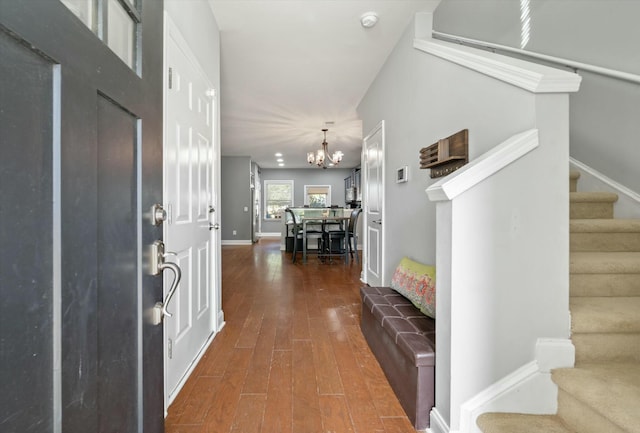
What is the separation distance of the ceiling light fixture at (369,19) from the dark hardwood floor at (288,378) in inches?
102

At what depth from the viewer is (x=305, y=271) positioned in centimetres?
481

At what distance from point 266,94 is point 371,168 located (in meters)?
1.82

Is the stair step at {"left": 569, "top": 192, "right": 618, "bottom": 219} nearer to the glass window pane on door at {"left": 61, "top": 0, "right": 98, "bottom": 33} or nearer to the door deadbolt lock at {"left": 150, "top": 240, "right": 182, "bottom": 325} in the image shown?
the door deadbolt lock at {"left": 150, "top": 240, "right": 182, "bottom": 325}

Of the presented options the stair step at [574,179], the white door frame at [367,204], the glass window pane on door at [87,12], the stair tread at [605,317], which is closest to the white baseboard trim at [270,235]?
the white door frame at [367,204]

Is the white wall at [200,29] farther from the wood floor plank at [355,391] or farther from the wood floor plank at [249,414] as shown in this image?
the wood floor plank at [355,391]

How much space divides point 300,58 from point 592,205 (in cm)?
286

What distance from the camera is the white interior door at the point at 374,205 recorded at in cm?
322

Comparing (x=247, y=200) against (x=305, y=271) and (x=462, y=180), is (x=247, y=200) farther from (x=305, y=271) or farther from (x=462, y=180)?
(x=462, y=180)

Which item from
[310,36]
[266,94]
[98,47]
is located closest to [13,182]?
[98,47]

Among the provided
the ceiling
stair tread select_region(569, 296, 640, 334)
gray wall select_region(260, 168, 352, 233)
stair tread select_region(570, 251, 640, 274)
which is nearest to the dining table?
the ceiling

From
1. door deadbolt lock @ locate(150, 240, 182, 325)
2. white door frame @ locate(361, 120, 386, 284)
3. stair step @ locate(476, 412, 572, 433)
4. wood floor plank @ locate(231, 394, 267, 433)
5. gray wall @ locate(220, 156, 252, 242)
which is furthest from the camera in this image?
gray wall @ locate(220, 156, 252, 242)

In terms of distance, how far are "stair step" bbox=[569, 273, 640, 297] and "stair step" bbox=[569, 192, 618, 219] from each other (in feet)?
2.05

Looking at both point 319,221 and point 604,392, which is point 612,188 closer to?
point 604,392

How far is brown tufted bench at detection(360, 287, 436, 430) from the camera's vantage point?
134cm
